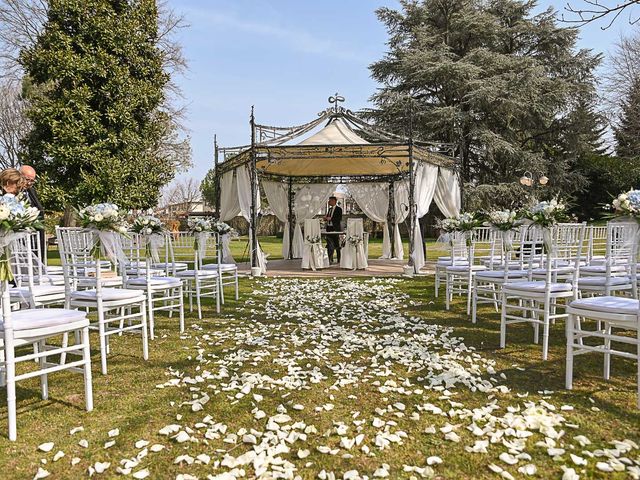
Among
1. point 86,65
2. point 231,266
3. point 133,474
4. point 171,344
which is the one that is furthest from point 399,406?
point 86,65

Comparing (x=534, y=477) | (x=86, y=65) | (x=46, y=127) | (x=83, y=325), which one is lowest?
(x=534, y=477)

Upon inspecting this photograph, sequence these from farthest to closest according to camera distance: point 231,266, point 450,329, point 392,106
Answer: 1. point 392,106
2. point 231,266
3. point 450,329

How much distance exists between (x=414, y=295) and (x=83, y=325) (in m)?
5.46

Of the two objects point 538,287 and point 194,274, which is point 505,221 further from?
point 194,274

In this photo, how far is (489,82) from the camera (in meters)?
18.9

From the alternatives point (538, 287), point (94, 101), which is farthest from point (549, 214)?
point (94, 101)

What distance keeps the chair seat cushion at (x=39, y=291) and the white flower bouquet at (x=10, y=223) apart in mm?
1589

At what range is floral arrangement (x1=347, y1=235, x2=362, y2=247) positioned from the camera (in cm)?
1110

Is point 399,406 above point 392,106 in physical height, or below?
below

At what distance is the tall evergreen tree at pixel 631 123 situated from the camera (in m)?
19.3

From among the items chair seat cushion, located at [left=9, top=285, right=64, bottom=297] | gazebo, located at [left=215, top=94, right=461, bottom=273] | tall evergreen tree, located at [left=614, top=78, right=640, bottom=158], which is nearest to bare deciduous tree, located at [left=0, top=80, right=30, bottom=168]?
gazebo, located at [left=215, top=94, right=461, bottom=273]

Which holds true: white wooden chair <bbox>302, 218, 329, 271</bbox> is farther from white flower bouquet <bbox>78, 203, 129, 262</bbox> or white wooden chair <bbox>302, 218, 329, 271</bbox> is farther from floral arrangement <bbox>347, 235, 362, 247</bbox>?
white flower bouquet <bbox>78, 203, 129, 262</bbox>

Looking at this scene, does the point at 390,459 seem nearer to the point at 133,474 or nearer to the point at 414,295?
the point at 133,474

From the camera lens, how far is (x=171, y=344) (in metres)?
4.75
